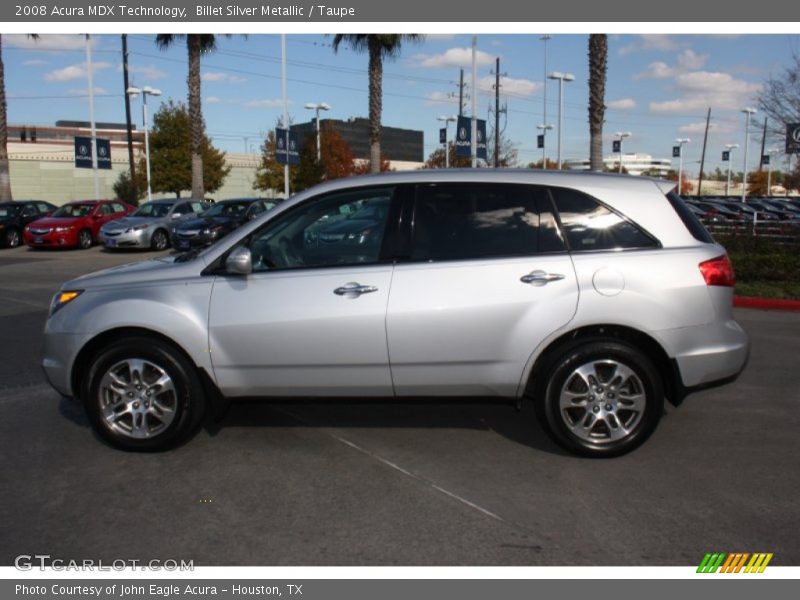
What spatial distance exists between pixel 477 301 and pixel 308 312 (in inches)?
42.4

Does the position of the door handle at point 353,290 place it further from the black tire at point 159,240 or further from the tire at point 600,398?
the black tire at point 159,240

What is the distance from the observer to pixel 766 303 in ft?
38.0

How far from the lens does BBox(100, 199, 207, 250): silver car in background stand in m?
22.6

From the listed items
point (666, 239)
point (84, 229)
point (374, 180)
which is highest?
point (374, 180)

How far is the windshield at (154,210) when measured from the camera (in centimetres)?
2388

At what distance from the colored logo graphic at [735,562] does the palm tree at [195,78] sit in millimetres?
25683

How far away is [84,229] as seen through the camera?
24219 millimetres

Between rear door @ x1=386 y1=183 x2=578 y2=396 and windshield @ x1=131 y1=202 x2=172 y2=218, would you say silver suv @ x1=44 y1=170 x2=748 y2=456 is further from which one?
windshield @ x1=131 y1=202 x2=172 y2=218

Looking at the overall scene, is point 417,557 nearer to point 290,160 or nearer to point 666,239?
point 666,239

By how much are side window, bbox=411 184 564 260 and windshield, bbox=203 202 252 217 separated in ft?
61.1

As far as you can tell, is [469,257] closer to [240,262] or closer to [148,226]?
[240,262]

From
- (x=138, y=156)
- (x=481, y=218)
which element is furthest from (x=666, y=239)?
(x=138, y=156)

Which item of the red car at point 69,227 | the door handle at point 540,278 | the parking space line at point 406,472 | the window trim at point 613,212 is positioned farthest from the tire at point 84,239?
the door handle at point 540,278

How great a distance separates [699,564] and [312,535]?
75.1 inches
